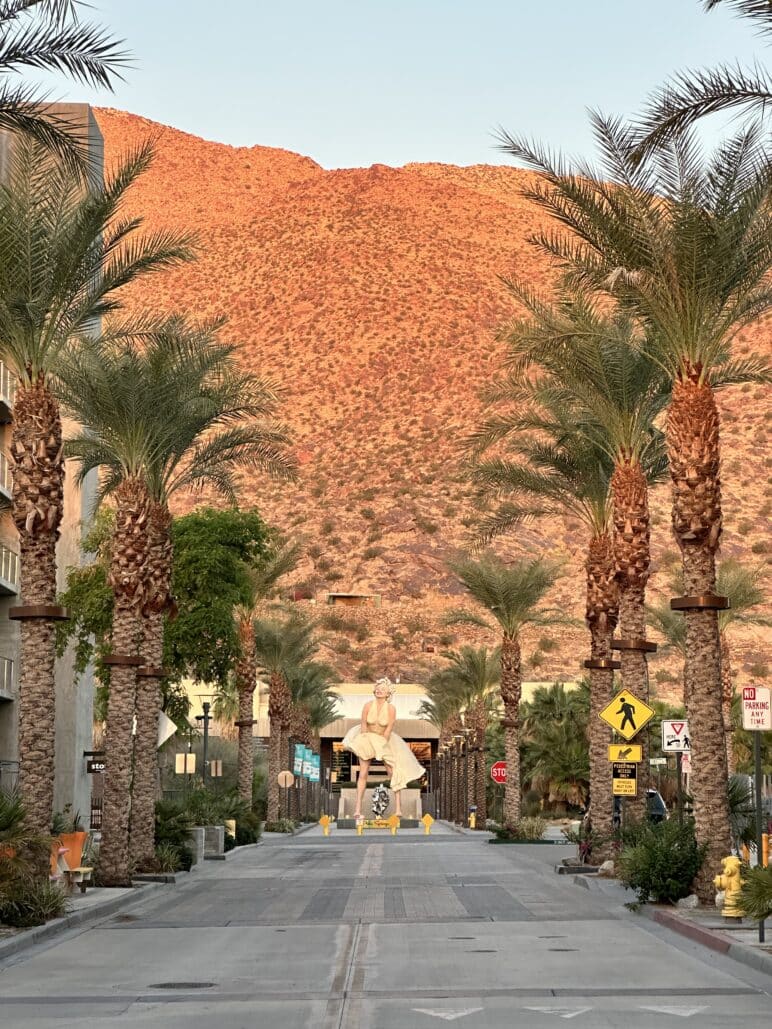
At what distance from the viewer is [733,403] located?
377 ft

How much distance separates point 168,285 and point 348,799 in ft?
168

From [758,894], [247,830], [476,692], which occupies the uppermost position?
[476,692]

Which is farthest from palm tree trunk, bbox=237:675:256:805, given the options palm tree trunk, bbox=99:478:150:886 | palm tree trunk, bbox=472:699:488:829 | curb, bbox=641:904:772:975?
curb, bbox=641:904:772:975

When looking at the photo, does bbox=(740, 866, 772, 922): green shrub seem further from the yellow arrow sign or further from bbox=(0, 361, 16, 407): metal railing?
bbox=(0, 361, 16, 407): metal railing

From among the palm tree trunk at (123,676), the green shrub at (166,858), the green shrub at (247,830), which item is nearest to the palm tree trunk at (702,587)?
the palm tree trunk at (123,676)

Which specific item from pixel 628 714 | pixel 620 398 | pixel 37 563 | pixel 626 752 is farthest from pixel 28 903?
pixel 620 398

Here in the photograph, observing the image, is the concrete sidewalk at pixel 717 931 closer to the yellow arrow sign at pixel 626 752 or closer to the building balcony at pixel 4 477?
the yellow arrow sign at pixel 626 752

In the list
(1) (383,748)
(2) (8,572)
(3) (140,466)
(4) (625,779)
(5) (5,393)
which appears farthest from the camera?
(1) (383,748)

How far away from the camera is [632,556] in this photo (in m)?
30.6

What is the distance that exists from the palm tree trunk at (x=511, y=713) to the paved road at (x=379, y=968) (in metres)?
26.6

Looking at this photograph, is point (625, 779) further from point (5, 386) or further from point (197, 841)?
point (5, 386)

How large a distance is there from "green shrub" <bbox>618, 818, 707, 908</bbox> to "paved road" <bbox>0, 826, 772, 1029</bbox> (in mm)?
583

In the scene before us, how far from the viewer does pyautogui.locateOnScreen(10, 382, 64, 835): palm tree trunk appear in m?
23.3

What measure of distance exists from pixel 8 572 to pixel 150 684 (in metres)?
21.0
